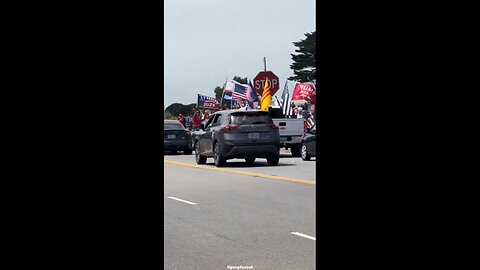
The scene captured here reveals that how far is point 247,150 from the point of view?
74.9 feet

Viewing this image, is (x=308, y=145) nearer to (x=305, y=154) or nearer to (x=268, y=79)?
(x=305, y=154)

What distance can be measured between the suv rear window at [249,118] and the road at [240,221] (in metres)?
3.40

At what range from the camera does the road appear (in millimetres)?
7789

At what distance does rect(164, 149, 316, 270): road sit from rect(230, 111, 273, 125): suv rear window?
11.1ft

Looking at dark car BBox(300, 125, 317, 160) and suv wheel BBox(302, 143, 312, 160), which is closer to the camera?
dark car BBox(300, 125, 317, 160)

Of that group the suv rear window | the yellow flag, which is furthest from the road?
the yellow flag

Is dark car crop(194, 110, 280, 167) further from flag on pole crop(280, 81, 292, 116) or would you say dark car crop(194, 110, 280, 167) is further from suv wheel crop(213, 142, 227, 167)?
flag on pole crop(280, 81, 292, 116)

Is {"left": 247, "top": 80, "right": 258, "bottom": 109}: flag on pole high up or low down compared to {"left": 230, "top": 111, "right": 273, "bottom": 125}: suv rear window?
up

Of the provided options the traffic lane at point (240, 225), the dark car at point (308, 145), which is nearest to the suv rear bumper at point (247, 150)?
the dark car at point (308, 145)

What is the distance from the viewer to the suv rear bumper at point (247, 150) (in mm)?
22812

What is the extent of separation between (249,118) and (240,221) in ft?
40.1
